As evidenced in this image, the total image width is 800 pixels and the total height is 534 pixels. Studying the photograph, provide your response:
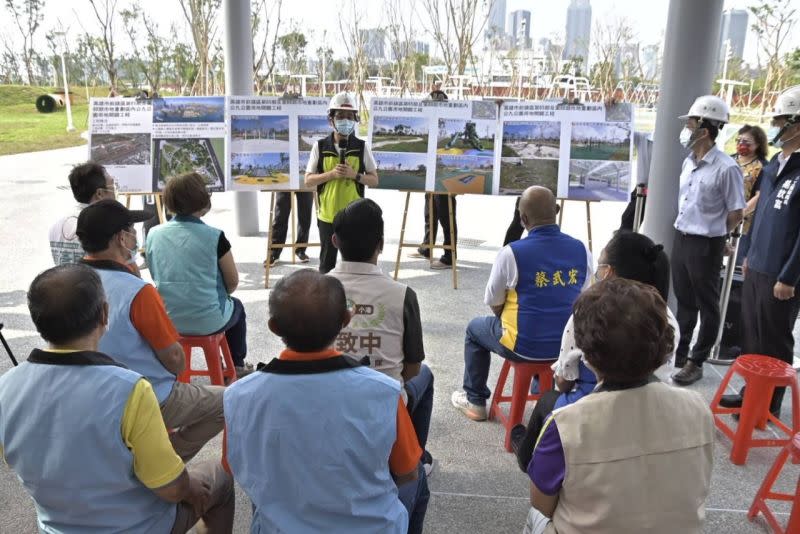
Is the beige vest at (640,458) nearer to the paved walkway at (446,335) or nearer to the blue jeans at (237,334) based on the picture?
the paved walkway at (446,335)

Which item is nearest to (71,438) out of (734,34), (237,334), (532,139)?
(237,334)

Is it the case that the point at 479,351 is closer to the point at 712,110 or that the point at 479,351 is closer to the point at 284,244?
the point at 712,110

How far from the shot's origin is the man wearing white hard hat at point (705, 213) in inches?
132

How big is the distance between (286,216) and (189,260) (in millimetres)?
2964

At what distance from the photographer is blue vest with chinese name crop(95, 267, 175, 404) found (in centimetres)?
203

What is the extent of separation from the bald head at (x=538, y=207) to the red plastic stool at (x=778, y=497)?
121 centimetres

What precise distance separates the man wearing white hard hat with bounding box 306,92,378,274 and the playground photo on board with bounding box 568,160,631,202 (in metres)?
1.71

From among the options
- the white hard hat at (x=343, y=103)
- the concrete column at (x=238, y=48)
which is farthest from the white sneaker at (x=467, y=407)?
the concrete column at (x=238, y=48)

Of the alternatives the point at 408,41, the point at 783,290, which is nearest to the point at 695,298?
the point at 783,290

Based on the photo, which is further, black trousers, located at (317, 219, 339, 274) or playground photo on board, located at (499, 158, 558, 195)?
playground photo on board, located at (499, 158, 558, 195)

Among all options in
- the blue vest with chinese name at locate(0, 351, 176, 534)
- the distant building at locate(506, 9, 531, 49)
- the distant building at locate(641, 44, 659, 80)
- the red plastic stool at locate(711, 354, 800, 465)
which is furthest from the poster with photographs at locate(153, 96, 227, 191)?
the distant building at locate(641, 44, 659, 80)

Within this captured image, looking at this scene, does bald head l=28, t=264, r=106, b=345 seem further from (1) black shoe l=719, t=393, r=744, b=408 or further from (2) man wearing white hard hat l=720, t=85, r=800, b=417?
(1) black shoe l=719, t=393, r=744, b=408

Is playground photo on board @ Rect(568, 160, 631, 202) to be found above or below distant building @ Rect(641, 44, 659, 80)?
below

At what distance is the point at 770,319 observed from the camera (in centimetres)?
294
